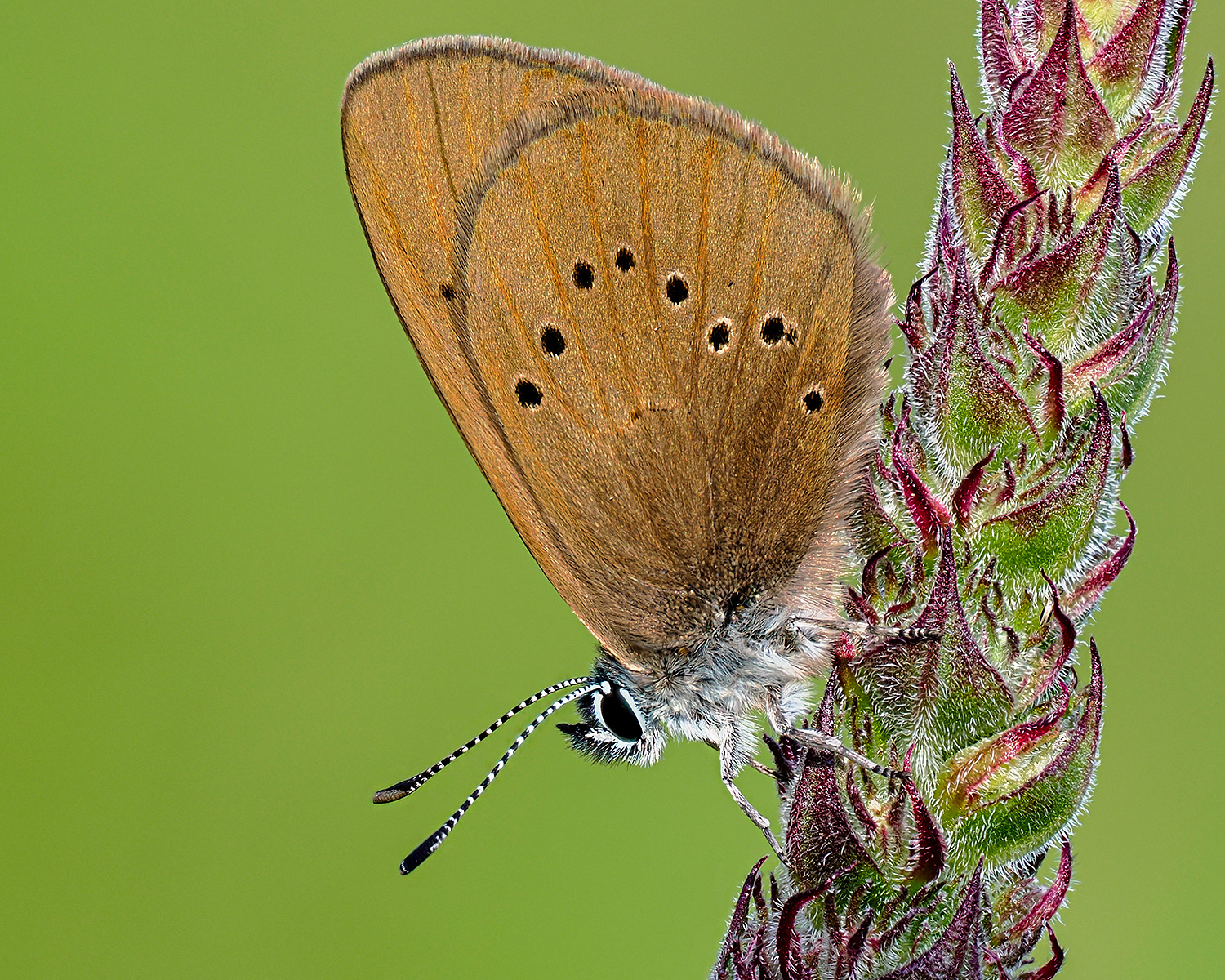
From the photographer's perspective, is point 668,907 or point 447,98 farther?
point 668,907

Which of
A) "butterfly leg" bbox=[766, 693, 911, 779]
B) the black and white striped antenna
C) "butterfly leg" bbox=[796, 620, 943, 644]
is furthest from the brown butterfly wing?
"butterfly leg" bbox=[766, 693, 911, 779]

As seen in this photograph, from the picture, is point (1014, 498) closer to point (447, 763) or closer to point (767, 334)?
point (767, 334)

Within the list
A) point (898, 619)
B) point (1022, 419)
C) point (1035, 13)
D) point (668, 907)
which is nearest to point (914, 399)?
point (1022, 419)

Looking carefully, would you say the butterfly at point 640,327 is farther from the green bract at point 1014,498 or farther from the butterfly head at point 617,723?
the green bract at point 1014,498

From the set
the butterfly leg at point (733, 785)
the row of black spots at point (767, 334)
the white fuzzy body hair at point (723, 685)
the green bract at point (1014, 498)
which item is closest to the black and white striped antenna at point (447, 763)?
the white fuzzy body hair at point (723, 685)

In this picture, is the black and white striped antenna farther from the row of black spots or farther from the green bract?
the green bract

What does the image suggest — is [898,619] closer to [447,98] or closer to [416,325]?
[416,325]

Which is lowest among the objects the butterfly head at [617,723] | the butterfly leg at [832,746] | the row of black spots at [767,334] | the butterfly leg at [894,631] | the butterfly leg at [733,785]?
the butterfly leg at [733,785]
